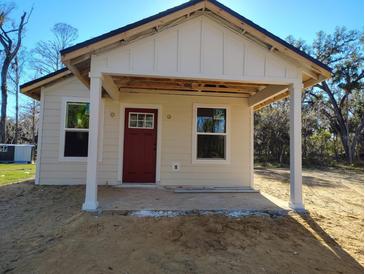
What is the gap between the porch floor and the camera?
200 inches

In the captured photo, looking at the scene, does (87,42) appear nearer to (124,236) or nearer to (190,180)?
(124,236)

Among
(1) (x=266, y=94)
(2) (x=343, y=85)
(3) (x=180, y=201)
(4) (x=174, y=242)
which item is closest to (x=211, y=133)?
(1) (x=266, y=94)

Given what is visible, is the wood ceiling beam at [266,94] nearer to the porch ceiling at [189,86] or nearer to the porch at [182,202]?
the porch ceiling at [189,86]

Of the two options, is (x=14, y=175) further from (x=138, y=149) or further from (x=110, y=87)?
(x=110, y=87)

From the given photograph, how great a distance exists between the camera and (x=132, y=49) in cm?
509

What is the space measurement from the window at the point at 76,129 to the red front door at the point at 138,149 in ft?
3.75

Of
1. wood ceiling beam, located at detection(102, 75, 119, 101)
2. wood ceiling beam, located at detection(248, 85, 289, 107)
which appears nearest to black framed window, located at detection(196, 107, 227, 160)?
wood ceiling beam, located at detection(248, 85, 289, 107)

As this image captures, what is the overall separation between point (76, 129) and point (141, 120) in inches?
70.0

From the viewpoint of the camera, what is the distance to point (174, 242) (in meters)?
3.71

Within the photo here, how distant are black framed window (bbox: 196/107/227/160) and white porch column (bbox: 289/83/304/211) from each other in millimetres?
2675

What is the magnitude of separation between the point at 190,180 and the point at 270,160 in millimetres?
12063

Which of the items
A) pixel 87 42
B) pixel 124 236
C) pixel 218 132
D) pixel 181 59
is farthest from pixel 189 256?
pixel 218 132

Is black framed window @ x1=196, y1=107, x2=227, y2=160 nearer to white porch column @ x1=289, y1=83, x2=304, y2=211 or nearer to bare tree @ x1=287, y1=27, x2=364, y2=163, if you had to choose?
white porch column @ x1=289, y1=83, x2=304, y2=211

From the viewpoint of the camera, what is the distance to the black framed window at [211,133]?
7824 millimetres
